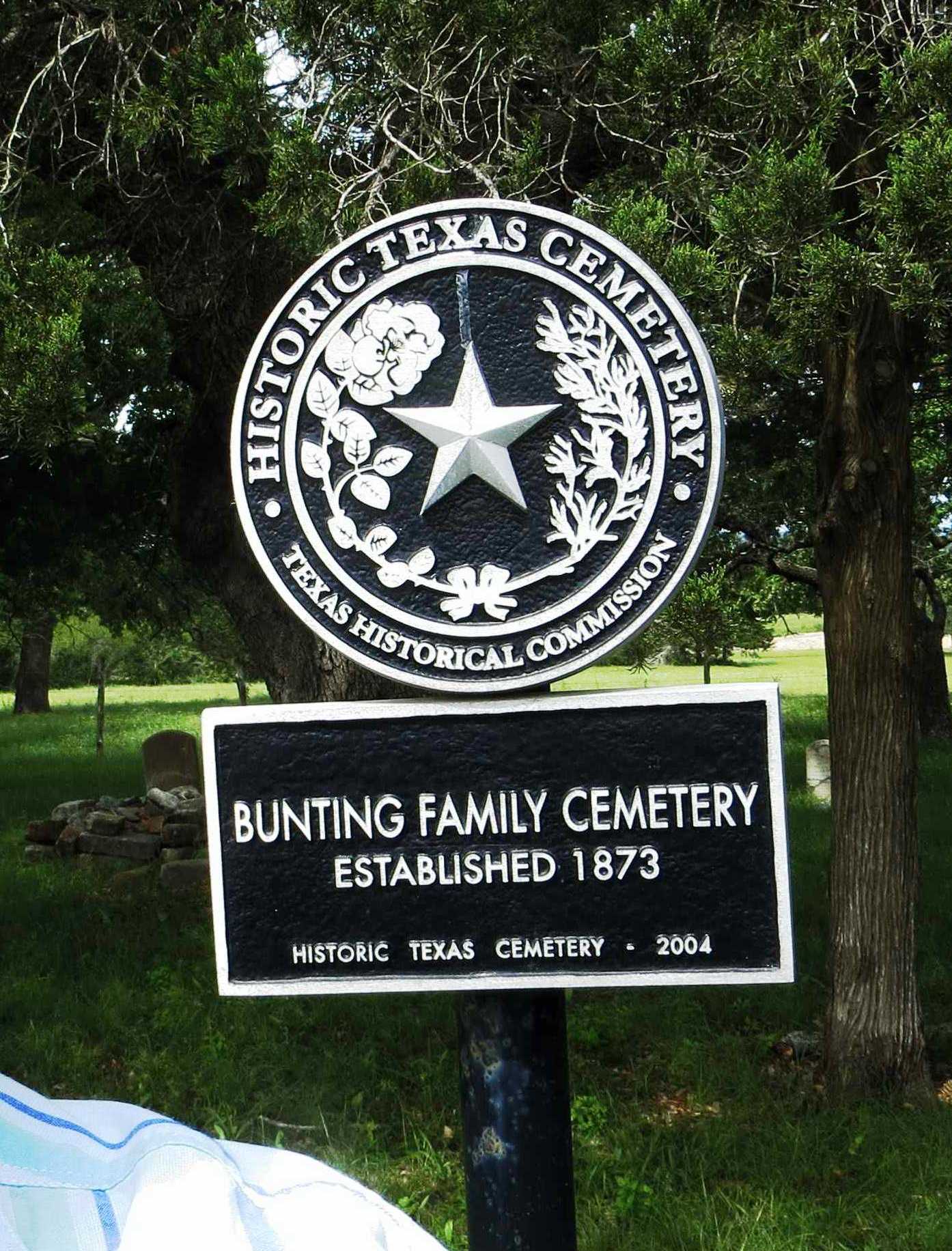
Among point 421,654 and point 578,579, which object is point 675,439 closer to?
point 578,579

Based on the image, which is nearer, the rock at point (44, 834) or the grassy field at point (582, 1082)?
the grassy field at point (582, 1082)

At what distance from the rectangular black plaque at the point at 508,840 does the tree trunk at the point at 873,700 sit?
2.55 metres

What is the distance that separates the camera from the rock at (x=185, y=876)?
10094 mm

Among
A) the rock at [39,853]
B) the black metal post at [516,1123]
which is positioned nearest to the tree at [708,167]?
the black metal post at [516,1123]

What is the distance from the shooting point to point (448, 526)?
2824 millimetres

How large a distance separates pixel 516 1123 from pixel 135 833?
30.3 feet

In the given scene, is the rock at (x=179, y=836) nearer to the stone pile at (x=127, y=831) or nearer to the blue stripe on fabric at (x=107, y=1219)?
the stone pile at (x=127, y=831)

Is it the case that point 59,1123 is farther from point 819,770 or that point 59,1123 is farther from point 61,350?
point 819,770

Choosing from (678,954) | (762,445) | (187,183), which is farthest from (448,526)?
(762,445)

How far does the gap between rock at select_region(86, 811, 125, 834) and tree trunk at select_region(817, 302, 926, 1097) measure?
769cm

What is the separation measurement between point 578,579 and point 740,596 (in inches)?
106

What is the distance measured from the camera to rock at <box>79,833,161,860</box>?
11.2 meters

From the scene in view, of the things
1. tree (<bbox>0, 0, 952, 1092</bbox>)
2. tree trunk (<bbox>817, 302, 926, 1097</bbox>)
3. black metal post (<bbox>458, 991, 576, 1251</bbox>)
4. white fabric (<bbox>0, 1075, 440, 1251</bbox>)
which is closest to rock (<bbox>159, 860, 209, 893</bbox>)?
tree (<bbox>0, 0, 952, 1092</bbox>)

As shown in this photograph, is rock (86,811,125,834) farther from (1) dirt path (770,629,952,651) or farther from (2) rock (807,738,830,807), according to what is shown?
(1) dirt path (770,629,952,651)
